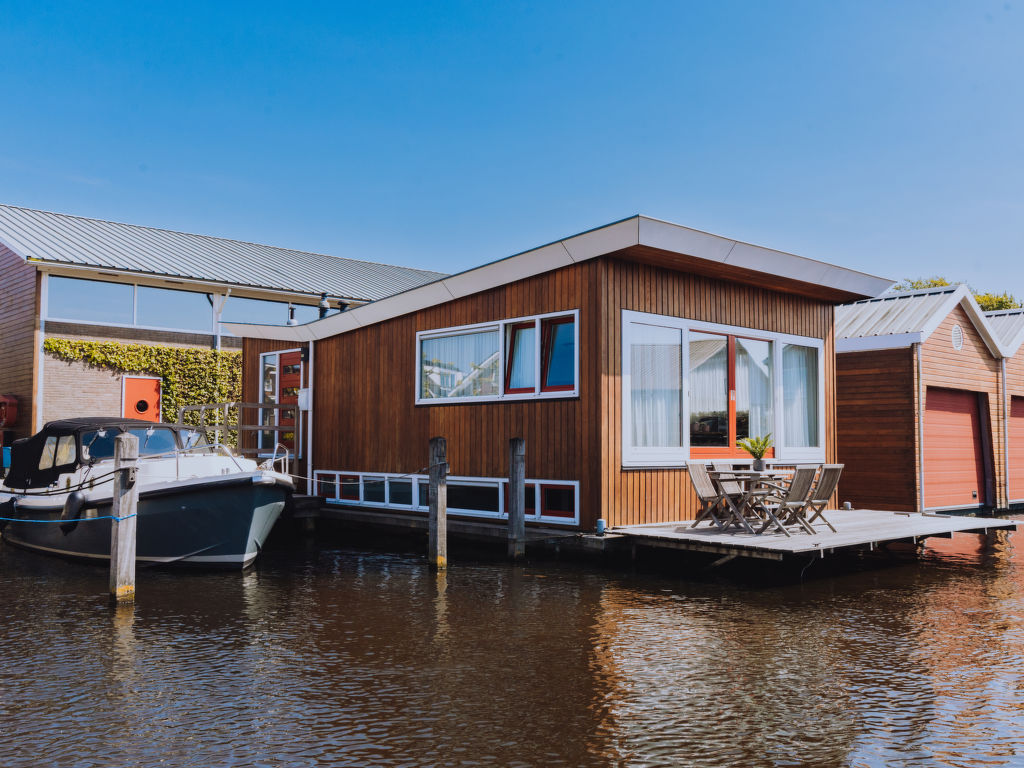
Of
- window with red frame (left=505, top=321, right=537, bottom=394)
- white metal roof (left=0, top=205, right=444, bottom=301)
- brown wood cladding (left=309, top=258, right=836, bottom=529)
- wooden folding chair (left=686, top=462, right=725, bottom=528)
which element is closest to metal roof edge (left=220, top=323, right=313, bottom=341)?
brown wood cladding (left=309, top=258, right=836, bottom=529)

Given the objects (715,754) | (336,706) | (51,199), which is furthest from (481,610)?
(51,199)

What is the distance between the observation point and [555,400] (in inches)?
409

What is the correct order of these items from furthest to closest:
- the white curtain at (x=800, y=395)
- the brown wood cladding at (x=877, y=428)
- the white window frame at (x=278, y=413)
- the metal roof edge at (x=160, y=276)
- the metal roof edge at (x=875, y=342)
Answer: the metal roof edge at (x=160, y=276)
the metal roof edge at (x=875, y=342)
the brown wood cladding at (x=877, y=428)
the white window frame at (x=278, y=413)
the white curtain at (x=800, y=395)

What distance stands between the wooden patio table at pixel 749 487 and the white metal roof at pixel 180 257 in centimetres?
1563

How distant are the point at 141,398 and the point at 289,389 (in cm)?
722

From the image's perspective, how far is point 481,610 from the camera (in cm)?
743

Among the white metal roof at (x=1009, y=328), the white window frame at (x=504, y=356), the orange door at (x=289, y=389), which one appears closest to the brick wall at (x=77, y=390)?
the orange door at (x=289, y=389)

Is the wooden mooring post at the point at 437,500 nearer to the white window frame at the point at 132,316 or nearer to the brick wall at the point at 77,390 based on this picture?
the brick wall at the point at 77,390

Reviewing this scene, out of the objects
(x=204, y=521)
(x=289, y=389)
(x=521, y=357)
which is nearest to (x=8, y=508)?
(x=204, y=521)

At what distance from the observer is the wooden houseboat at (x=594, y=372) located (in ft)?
32.7

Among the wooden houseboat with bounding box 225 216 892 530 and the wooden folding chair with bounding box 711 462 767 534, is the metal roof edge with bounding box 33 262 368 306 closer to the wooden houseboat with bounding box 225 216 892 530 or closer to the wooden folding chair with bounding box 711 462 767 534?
the wooden houseboat with bounding box 225 216 892 530

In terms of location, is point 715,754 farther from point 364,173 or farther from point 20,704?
point 364,173

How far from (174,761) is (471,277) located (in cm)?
809

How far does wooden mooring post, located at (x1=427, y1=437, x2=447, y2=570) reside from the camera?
9.41 meters
